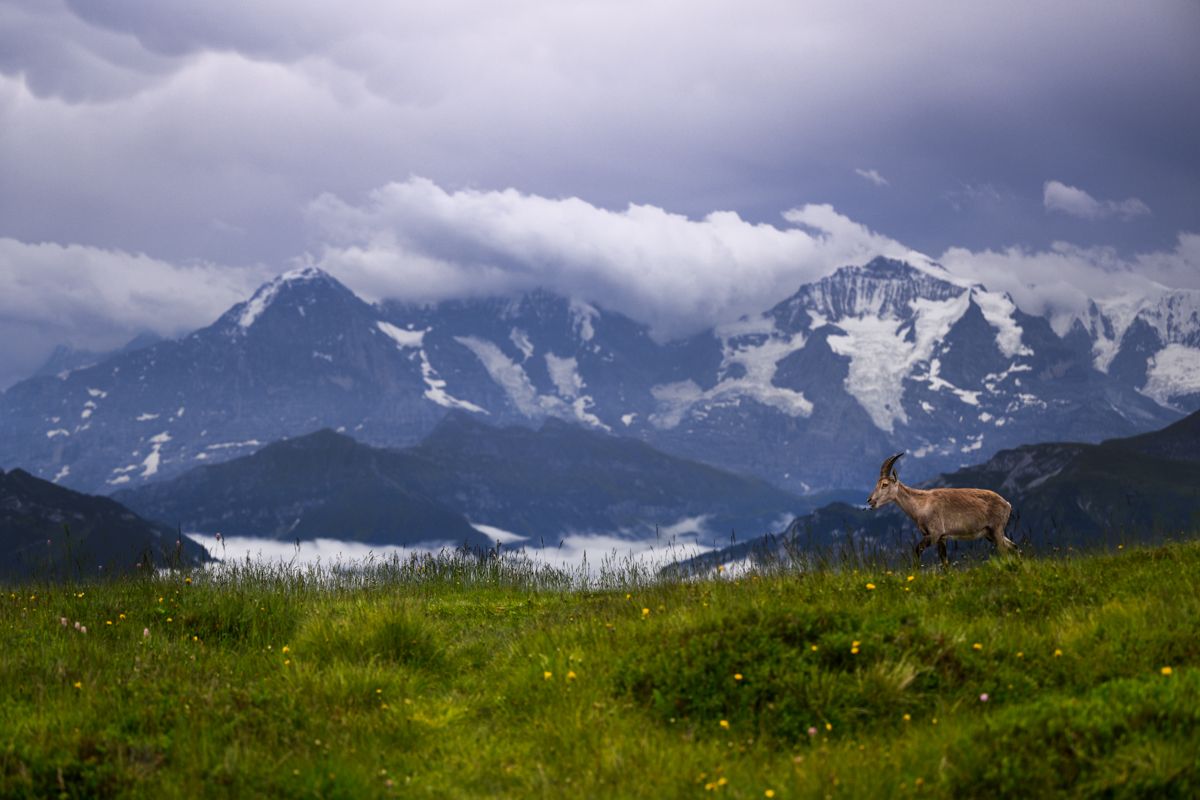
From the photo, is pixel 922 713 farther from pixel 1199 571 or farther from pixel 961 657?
pixel 1199 571

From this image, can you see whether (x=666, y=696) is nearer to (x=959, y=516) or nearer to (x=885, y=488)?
(x=959, y=516)

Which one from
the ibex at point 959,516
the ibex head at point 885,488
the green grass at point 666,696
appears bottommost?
the green grass at point 666,696

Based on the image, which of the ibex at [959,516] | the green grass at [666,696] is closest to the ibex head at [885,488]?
the ibex at [959,516]

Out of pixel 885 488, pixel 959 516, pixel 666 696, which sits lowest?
pixel 666 696

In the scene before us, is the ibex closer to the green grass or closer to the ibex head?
the ibex head

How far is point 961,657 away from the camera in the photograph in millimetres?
10141

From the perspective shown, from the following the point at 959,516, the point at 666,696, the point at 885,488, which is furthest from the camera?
the point at 885,488

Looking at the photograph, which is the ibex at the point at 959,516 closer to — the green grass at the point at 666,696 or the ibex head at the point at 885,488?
the ibex head at the point at 885,488

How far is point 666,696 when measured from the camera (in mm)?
9922

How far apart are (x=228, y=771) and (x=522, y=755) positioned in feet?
8.90

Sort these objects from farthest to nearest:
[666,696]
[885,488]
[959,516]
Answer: [885,488] → [959,516] → [666,696]

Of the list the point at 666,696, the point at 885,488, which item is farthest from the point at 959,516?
the point at 666,696

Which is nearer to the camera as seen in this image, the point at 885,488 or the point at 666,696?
the point at 666,696

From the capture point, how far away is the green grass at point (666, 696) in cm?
829
